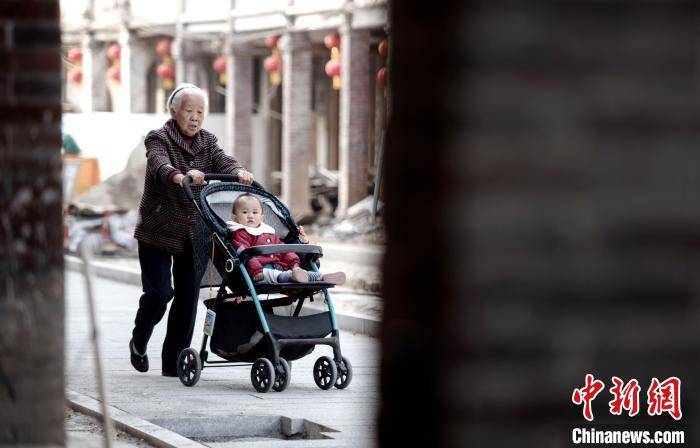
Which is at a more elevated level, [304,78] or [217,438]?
[304,78]

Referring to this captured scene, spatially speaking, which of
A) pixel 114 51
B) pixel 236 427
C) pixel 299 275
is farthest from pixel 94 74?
pixel 236 427

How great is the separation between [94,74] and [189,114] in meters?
→ 29.9

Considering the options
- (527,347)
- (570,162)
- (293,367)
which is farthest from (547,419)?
(293,367)

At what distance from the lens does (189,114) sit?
933cm

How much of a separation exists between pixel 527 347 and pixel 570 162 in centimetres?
26

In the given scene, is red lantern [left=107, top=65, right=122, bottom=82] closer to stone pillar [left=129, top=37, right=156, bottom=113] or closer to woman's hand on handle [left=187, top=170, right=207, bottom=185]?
stone pillar [left=129, top=37, right=156, bottom=113]

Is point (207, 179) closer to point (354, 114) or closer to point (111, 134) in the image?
point (111, 134)

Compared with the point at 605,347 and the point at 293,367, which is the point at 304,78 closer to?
the point at 293,367

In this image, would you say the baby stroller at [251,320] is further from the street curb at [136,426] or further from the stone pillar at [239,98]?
the stone pillar at [239,98]

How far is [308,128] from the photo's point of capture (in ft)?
99.3

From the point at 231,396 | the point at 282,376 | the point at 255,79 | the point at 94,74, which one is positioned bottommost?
the point at 231,396

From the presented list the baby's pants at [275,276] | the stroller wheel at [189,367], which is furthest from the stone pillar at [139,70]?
→ the baby's pants at [275,276]

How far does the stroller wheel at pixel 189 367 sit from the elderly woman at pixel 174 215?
0.65ft

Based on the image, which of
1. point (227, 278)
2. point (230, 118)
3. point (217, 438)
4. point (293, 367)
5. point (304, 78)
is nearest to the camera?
point (217, 438)
